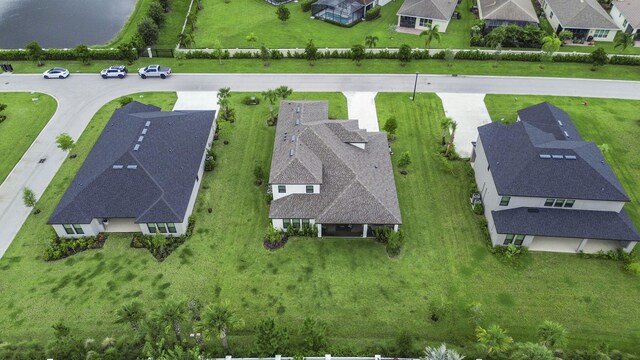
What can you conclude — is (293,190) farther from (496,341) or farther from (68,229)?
(68,229)

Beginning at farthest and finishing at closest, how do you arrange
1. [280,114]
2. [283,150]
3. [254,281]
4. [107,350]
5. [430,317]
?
[280,114] < [283,150] < [254,281] < [430,317] < [107,350]

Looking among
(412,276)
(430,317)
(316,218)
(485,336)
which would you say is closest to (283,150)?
(316,218)

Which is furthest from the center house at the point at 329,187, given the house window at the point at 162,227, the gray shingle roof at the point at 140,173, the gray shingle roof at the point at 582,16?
the gray shingle roof at the point at 582,16

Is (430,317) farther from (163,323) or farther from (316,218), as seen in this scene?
(163,323)

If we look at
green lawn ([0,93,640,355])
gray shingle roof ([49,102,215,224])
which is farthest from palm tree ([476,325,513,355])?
gray shingle roof ([49,102,215,224])

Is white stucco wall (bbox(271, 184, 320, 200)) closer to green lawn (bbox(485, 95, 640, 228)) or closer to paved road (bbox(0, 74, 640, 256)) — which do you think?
paved road (bbox(0, 74, 640, 256))
